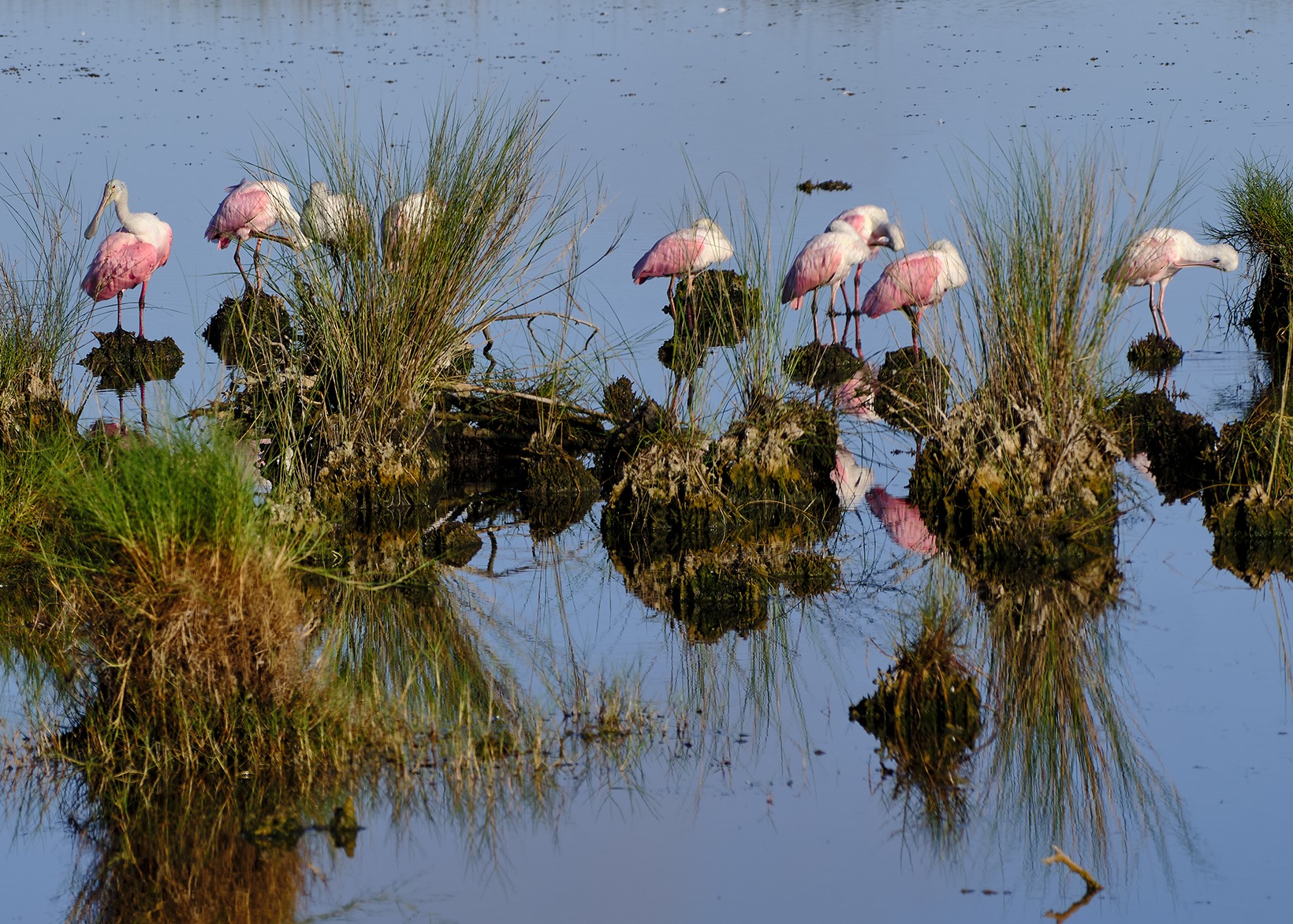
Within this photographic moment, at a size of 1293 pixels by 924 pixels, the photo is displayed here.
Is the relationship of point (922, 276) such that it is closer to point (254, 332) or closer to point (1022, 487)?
point (1022, 487)

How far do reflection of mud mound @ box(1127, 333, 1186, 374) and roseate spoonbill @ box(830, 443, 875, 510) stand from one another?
2.49 m

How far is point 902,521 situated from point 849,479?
0.68 metres

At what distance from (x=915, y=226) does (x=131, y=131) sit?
10.4 metres

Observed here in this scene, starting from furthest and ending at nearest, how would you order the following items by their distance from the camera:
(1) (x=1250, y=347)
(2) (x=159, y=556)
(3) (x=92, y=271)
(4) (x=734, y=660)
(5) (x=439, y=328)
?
(3) (x=92, y=271)
(1) (x=1250, y=347)
(5) (x=439, y=328)
(4) (x=734, y=660)
(2) (x=159, y=556)

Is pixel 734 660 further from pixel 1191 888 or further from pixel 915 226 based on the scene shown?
pixel 915 226

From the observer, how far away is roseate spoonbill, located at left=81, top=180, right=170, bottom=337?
12125 mm

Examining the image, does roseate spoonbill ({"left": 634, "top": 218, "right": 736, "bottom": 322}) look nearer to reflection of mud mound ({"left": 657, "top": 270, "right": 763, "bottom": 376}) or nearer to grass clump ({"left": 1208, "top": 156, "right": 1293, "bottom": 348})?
reflection of mud mound ({"left": 657, "top": 270, "right": 763, "bottom": 376})

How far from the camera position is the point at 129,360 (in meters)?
11.8

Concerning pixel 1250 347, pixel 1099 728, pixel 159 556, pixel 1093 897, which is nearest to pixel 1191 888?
pixel 1093 897

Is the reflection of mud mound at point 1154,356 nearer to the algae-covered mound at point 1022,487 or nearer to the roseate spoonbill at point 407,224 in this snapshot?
the algae-covered mound at point 1022,487

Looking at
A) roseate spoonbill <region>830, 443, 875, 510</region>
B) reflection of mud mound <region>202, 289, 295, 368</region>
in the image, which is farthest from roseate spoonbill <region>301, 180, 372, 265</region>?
roseate spoonbill <region>830, 443, 875, 510</region>

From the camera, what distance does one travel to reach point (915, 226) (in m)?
14.0

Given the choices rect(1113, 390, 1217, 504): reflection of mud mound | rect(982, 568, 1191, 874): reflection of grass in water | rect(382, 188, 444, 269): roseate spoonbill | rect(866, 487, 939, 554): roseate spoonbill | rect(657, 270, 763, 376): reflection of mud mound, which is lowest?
rect(982, 568, 1191, 874): reflection of grass in water

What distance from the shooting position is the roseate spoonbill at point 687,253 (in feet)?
36.4
